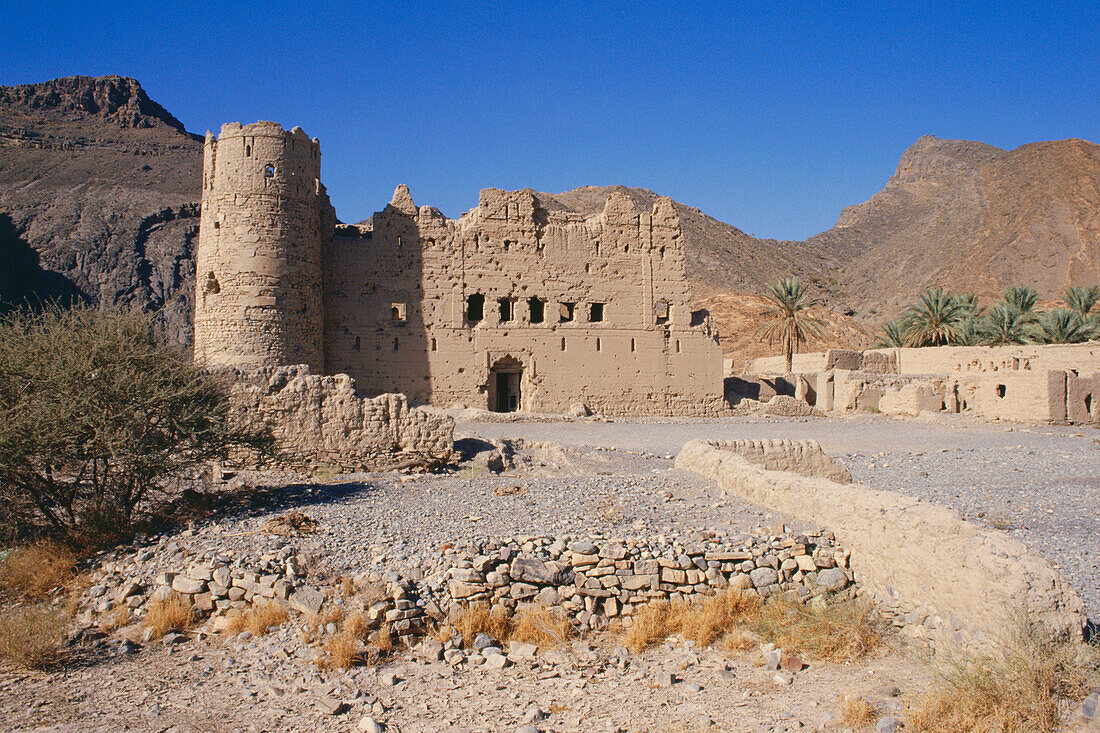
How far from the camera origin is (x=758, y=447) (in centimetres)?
1032

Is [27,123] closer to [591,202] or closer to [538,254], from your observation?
[591,202]

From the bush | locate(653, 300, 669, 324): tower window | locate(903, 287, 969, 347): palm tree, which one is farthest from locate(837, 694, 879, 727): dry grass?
locate(903, 287, 969, 347): palm tree

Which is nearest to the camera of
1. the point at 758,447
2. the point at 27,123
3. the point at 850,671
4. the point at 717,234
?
the point at 850,671

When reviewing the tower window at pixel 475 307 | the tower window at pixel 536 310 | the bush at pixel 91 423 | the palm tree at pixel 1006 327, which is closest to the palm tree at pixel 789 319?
the palm tree at pixel 1006 327

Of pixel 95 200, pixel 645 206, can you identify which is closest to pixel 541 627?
pixel 95 200

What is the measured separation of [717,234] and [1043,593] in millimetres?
64011

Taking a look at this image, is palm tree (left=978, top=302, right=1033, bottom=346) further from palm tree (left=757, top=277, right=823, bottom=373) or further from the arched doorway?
the arched doorway

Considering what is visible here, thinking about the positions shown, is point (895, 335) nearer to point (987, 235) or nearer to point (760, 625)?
point (987, 235)

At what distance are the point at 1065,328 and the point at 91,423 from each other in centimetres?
3465

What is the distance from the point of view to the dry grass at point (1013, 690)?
13.3ft

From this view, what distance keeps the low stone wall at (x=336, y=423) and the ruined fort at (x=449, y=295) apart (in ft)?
26.1

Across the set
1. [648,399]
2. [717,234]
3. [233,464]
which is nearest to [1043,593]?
[233,464]

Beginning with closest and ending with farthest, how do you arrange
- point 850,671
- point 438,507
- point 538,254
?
point 850,671 < point 438,507 < point 538,254

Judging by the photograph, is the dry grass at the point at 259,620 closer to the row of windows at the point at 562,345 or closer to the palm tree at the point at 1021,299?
the row of windows at the point at 562,345
